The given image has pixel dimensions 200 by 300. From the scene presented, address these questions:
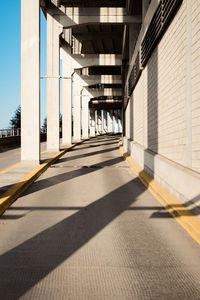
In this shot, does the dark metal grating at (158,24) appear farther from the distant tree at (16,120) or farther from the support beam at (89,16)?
the distant tree at (16,120)

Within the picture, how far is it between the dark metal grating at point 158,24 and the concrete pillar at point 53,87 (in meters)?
9.97

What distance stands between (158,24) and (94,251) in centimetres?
876

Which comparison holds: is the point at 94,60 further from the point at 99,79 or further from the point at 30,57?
the point at 30,57

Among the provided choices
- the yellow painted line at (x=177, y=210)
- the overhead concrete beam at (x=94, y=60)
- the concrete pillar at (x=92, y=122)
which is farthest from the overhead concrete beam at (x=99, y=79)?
the yellow painted line at (x=177, y=210)

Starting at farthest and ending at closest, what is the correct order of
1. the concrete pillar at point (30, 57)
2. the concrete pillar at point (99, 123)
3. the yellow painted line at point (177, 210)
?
1. the concrete pillar at point (99, 123)
2. the concrete pillar at point (30, 57)
3. the yellow painted line at point (177, 210)

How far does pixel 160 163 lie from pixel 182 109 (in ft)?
7.70

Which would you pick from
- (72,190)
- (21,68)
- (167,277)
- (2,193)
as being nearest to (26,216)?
(2,193)

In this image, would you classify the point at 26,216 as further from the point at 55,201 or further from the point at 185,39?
the point at 185,39

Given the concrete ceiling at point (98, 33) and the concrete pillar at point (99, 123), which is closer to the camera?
the concrete ceiling at point (98, 33)

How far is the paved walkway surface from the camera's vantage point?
3789 millimetres

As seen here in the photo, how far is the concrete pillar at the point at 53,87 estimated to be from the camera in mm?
24281

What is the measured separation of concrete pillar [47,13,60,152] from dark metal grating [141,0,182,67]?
9.97 m

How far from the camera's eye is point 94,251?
16.3 ft

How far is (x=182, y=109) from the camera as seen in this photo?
824cm
